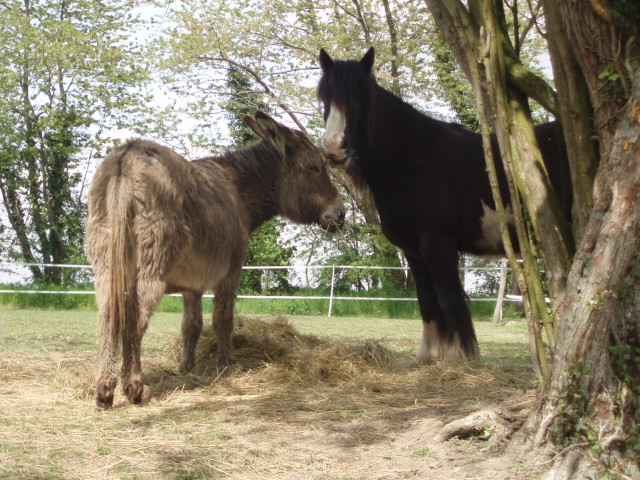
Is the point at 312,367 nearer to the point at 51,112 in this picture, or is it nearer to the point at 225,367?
the point at 225,367

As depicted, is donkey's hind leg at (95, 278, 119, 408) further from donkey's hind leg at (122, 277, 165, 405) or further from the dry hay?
the dry hay

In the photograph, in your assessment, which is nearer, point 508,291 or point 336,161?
point 336,161

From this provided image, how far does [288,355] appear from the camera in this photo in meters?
5.98

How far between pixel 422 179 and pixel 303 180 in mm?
1309

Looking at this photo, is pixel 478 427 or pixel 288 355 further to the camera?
pixel 288 355

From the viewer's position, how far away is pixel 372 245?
21.7 metres

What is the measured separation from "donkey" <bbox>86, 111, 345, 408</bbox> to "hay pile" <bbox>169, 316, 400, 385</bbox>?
0.29 meters

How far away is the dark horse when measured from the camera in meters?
5.66

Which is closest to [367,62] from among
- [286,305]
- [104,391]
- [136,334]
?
[136,334]

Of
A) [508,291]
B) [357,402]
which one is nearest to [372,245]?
[508,291]

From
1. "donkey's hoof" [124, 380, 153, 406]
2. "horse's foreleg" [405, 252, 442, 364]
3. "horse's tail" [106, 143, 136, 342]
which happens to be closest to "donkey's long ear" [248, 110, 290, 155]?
"horse's foreleg" [405, 252, 442, 364]

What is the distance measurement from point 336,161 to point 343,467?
3.12 metres

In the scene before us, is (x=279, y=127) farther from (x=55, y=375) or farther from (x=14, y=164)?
(x=14, y=164)

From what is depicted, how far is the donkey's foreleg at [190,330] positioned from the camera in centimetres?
580
